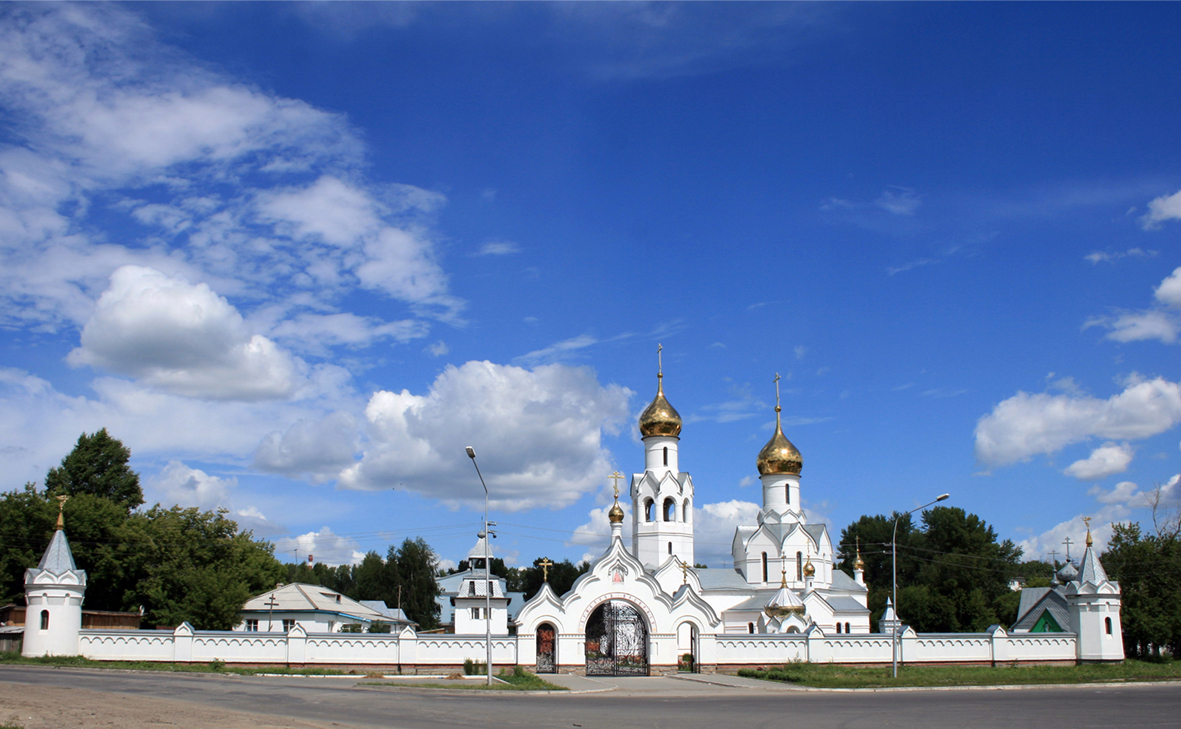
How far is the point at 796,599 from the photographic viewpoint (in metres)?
44.9

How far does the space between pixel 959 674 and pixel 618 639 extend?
13.4 metres

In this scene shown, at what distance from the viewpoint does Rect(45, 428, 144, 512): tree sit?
5669cm

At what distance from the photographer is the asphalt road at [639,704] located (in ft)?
58.0

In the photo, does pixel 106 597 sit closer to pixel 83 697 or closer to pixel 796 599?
pixel 83 697

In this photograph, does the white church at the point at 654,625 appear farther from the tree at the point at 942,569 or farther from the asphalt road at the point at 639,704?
the tree at the point at 942,569

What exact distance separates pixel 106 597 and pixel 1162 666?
51925 mm

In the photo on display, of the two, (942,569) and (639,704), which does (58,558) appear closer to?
(639,704)

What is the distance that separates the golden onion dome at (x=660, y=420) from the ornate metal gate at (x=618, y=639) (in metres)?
14.7

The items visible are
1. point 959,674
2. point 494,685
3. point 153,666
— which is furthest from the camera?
point 959,674

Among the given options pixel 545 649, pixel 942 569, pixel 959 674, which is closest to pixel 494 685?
pixel 545 649

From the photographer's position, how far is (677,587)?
4703 cm

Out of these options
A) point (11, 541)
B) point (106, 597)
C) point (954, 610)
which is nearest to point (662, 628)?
point (106, 597)

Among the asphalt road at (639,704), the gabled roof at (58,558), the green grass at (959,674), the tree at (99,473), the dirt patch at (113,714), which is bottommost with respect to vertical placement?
the green grass at (959,674)

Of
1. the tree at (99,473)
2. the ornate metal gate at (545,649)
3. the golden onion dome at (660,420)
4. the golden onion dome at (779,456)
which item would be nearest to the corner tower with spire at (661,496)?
the golden onion dome at (660,420)
